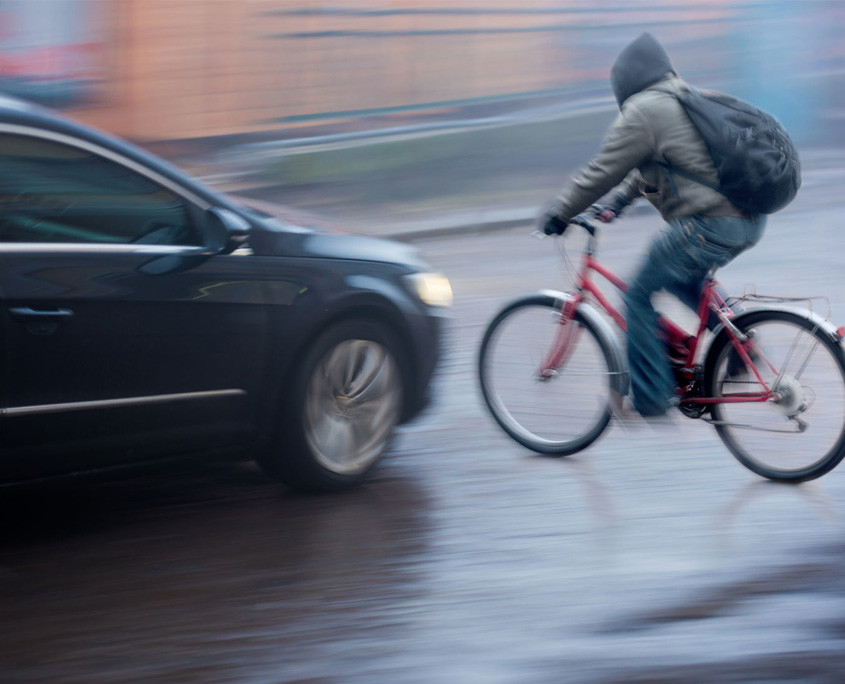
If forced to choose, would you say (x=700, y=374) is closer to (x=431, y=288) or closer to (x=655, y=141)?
(x=655, y=141)

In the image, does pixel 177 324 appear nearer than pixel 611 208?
Yes

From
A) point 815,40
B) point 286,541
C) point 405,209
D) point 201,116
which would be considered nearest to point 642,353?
point 286,541

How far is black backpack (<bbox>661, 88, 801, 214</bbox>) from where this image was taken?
5082mm

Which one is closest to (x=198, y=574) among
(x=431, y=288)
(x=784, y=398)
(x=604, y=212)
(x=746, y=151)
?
(x=431, y=288)

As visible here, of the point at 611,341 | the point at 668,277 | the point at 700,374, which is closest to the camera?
the point at 668,277

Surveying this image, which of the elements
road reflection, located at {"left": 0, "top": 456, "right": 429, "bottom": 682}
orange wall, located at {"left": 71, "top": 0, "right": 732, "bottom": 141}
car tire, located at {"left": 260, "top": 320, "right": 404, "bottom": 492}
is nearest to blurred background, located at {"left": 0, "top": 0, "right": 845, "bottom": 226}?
orange wall, located at {"left": 71, "top": 0, "right": 732, "bottom": 141}

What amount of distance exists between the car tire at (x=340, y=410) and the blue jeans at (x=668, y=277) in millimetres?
1021

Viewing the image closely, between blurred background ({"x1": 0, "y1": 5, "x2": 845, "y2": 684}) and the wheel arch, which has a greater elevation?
the wheel arch

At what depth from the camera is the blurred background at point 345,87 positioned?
54.2 feet

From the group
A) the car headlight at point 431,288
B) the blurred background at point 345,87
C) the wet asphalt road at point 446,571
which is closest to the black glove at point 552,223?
the car headlight at point 431,288

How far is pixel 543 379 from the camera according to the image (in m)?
5.92

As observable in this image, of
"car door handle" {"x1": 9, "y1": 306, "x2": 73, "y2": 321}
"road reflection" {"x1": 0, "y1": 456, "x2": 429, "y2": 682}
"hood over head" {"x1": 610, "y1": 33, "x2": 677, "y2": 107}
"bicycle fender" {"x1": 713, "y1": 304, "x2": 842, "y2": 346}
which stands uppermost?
"hood over head" {"x1": 610, "y1": 33, "x2": 677, "y2": 107}

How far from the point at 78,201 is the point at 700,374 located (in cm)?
264

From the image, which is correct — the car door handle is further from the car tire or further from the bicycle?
the bicycle
